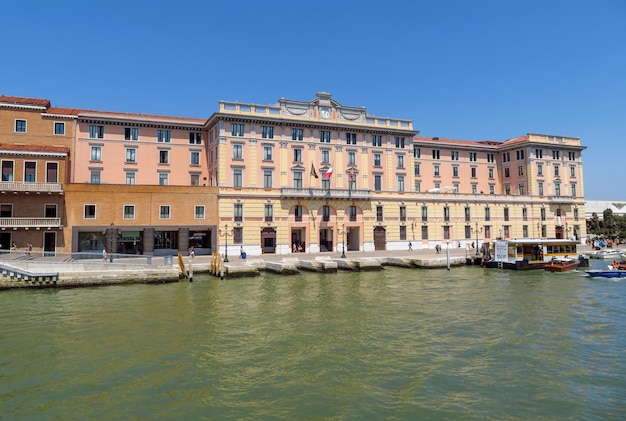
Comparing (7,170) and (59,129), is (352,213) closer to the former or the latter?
(59,129)

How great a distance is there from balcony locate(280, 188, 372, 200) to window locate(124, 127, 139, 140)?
718 inches

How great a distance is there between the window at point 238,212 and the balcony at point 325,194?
5.10m

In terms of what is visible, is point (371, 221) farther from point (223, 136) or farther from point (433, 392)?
point (433, 392)

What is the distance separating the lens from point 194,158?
162 feet

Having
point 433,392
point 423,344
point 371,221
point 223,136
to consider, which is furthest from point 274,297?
point 371,221

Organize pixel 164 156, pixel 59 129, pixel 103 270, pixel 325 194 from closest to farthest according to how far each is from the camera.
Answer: pixel 103 270
pixel 59 129
pixel 164 156
pixel 325 194

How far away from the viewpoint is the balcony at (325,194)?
47.6 meters

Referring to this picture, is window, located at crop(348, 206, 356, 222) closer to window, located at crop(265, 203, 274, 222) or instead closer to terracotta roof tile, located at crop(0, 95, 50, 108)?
window, located at crop(265, 203, 274, 222)

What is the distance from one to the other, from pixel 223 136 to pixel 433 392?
39285mm

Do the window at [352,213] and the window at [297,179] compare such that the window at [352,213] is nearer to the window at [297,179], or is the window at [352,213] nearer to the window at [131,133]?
the window at [297,179]

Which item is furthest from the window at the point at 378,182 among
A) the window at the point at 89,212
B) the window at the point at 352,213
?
the window at the point at 89,212

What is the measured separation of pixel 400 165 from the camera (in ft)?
178

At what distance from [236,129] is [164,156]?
9.64m

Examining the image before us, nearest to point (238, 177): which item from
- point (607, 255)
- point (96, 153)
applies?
point (96, 153)
